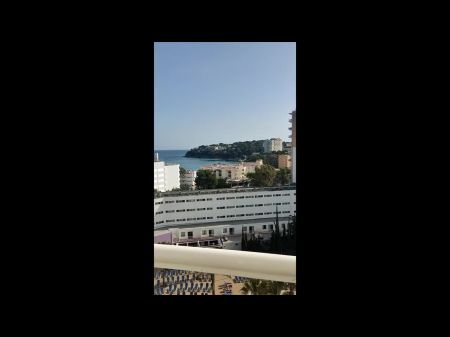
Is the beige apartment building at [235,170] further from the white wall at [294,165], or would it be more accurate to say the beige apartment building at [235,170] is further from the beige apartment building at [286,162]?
the white wall at [294,165]

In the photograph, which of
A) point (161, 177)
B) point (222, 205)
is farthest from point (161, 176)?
point (222, 205)

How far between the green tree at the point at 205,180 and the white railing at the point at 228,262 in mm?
1778

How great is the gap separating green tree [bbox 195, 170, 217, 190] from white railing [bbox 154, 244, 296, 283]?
1.78 meters

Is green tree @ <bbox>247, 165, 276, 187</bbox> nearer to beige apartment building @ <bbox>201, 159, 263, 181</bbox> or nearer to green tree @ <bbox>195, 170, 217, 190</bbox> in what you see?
beige apartment building @ <bbox>201, 159, 263, 181</bbox>

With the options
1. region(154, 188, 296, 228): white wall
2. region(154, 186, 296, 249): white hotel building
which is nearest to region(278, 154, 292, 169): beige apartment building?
region(154, 186, 296, 249): white hotel building

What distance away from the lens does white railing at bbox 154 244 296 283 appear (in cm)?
141

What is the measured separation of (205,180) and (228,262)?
6.76ft

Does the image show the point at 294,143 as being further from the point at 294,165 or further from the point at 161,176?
the point at 161,176
